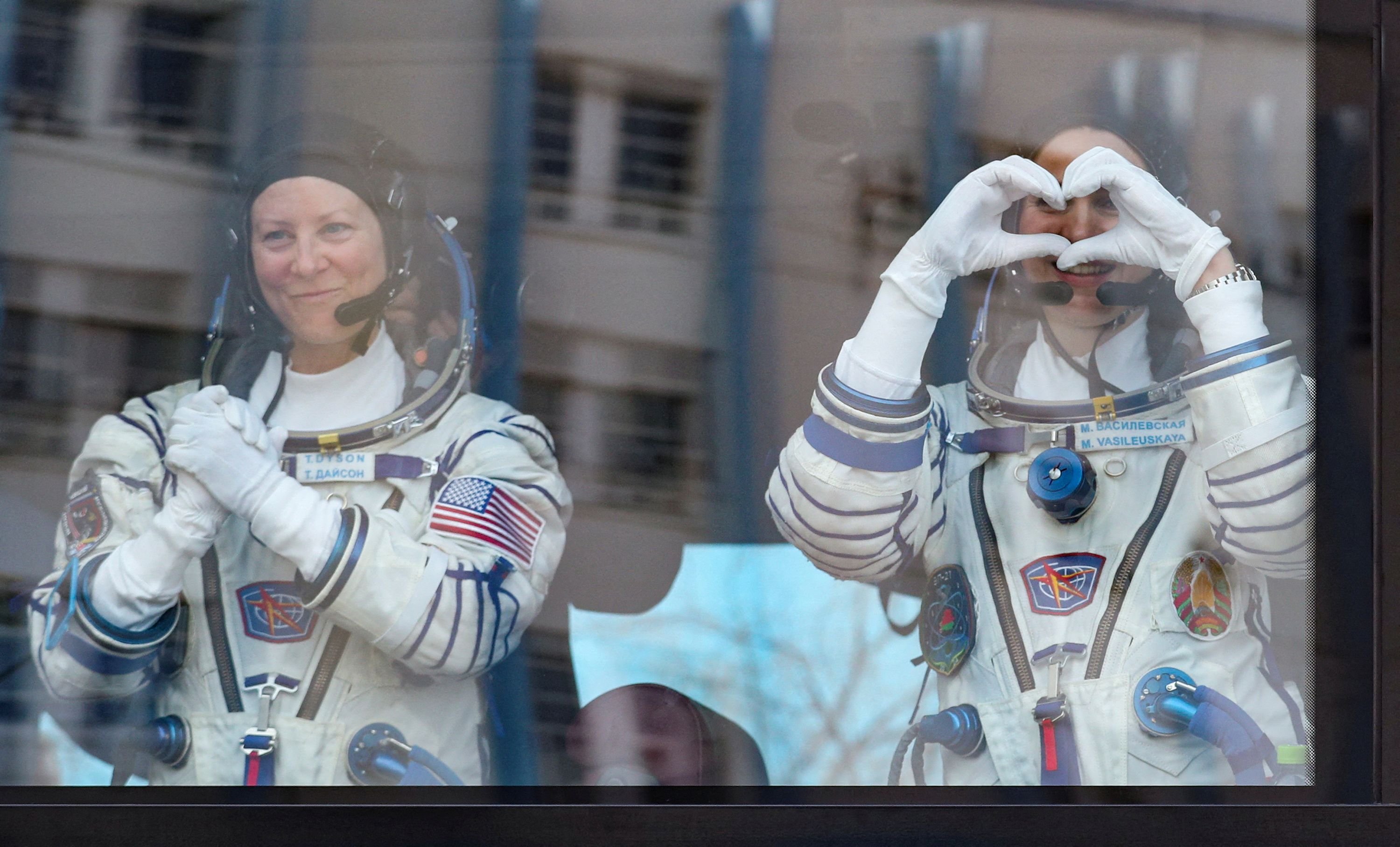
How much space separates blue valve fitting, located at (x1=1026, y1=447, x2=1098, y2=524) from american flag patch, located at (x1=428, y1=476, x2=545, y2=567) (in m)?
0.77

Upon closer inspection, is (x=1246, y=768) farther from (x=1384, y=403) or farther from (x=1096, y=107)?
(x=1096, y=107)

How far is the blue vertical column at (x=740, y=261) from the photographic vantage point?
8.32ft

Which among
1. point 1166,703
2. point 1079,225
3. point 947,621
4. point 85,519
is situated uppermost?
point 1079,225

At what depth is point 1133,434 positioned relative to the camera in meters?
2.52

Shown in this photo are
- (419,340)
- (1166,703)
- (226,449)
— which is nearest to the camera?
(1166,703)

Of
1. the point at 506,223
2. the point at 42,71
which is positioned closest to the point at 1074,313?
the point at 506,223

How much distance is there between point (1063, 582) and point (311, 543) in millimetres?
1145

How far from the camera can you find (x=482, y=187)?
2.61 m

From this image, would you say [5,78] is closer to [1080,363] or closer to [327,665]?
[327,665]

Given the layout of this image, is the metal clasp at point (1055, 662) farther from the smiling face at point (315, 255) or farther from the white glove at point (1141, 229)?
the smiling face at point (315, 255)

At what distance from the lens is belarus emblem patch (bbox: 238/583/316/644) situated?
2537mm

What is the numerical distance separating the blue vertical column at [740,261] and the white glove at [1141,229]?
49cm

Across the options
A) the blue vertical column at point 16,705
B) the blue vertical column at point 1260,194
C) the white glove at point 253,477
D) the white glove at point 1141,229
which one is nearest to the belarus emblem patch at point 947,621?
the white glove at point 1141,229

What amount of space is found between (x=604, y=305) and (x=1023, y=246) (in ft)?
2.17
